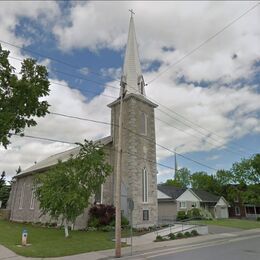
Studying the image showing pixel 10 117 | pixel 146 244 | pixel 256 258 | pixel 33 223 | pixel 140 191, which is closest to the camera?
pixel 10 117

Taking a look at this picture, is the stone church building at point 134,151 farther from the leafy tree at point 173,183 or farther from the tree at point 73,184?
the leafy tree at point 173,183

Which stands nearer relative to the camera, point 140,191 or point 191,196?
point 140,191

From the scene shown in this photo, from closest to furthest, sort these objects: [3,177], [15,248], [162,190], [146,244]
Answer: [15,248] < [146,244] < [162,190] < [3,177]

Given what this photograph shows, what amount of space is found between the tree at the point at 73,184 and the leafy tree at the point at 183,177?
217ft

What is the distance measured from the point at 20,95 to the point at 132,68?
22.3 m

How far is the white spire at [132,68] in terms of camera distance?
32125mm

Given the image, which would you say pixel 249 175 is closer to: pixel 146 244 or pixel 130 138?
pixel 130 138

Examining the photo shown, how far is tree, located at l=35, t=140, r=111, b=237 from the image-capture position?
66.7 ft

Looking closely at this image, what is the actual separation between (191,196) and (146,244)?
32.4 m

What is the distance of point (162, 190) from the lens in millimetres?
48969

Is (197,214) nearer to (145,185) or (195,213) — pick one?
(195,213)

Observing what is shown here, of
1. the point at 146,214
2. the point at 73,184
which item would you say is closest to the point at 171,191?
the point at 146,214

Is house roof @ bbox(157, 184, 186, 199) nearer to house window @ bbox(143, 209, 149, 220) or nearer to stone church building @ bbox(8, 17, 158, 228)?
stone church building @ bbox(8, 17, 158, 228)

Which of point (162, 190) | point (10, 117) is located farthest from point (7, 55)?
point (162, 190)
